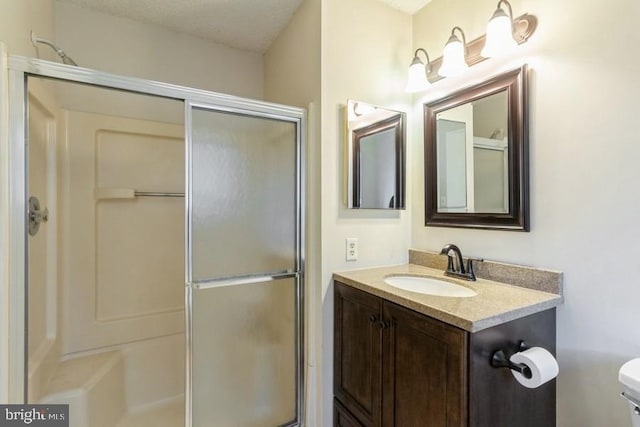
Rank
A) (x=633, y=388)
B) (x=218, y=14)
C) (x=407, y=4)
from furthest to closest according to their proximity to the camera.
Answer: (x=218, y=14) < (x=407, y=4) < (x=633, y=388)

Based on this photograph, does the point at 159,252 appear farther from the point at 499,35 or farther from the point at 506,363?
the point at 499,35

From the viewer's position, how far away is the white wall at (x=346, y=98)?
1.58 meters

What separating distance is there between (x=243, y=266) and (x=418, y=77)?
4.76 ft

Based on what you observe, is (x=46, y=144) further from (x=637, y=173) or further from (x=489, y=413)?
(x=637, y=173)

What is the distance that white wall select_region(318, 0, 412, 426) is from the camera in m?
1.58

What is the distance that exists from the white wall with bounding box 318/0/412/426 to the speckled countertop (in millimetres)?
228

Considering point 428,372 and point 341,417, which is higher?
point 428,372

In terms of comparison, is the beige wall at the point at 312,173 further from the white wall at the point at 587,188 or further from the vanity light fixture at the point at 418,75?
the white wall at the point at 587,188

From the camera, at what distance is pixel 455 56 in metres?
1.46

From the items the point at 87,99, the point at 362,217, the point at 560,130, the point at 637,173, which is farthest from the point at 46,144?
the point at 637,173

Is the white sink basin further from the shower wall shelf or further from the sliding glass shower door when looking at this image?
the shower wall shelf

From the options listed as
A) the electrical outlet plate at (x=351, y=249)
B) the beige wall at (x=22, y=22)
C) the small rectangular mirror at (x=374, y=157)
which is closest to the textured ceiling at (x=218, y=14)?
the beige wall at (x=22, y=22)

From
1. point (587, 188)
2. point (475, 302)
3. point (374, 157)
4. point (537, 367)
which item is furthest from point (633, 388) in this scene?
point (374, 157)

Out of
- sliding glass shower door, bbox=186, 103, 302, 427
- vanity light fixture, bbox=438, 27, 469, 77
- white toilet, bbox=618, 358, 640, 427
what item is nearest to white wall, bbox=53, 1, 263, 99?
sliding glass shower door, bbox=186, 103, 302, 427
